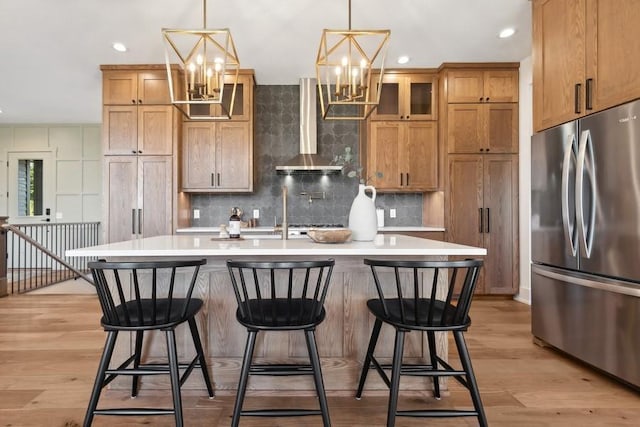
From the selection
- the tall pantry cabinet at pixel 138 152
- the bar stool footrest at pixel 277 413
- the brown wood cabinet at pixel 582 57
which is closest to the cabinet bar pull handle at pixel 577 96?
the brown wood cabinet at pixel 582 57

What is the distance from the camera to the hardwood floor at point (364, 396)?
187 centimetres

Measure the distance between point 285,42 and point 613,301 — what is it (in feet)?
11.3

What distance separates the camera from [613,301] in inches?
84.8

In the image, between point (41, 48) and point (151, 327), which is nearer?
point (151, 327)

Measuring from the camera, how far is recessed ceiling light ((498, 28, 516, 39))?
356 centimetres

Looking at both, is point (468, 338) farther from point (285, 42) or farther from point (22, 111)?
point (22, 111)

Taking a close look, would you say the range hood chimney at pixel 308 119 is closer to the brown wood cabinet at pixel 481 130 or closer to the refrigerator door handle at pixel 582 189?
the brown wood cabinet at pixel 481 130

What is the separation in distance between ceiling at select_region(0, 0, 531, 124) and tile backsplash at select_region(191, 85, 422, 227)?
42 cm

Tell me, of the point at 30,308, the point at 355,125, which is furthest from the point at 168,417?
the point at 355,125

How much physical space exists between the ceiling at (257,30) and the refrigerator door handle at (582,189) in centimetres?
154

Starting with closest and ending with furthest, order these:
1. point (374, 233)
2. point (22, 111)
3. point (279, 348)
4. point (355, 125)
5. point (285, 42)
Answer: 1. point (279, 348)
2. point (374, 233)
3. point (285, 42)
4. point (355, 125)
5. point (22, 111)

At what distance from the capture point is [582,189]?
232 centimetres

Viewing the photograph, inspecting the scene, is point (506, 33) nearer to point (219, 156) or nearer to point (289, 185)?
point (289, 185)

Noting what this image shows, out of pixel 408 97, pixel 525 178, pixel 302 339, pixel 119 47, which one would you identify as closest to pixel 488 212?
pixel 525 178
